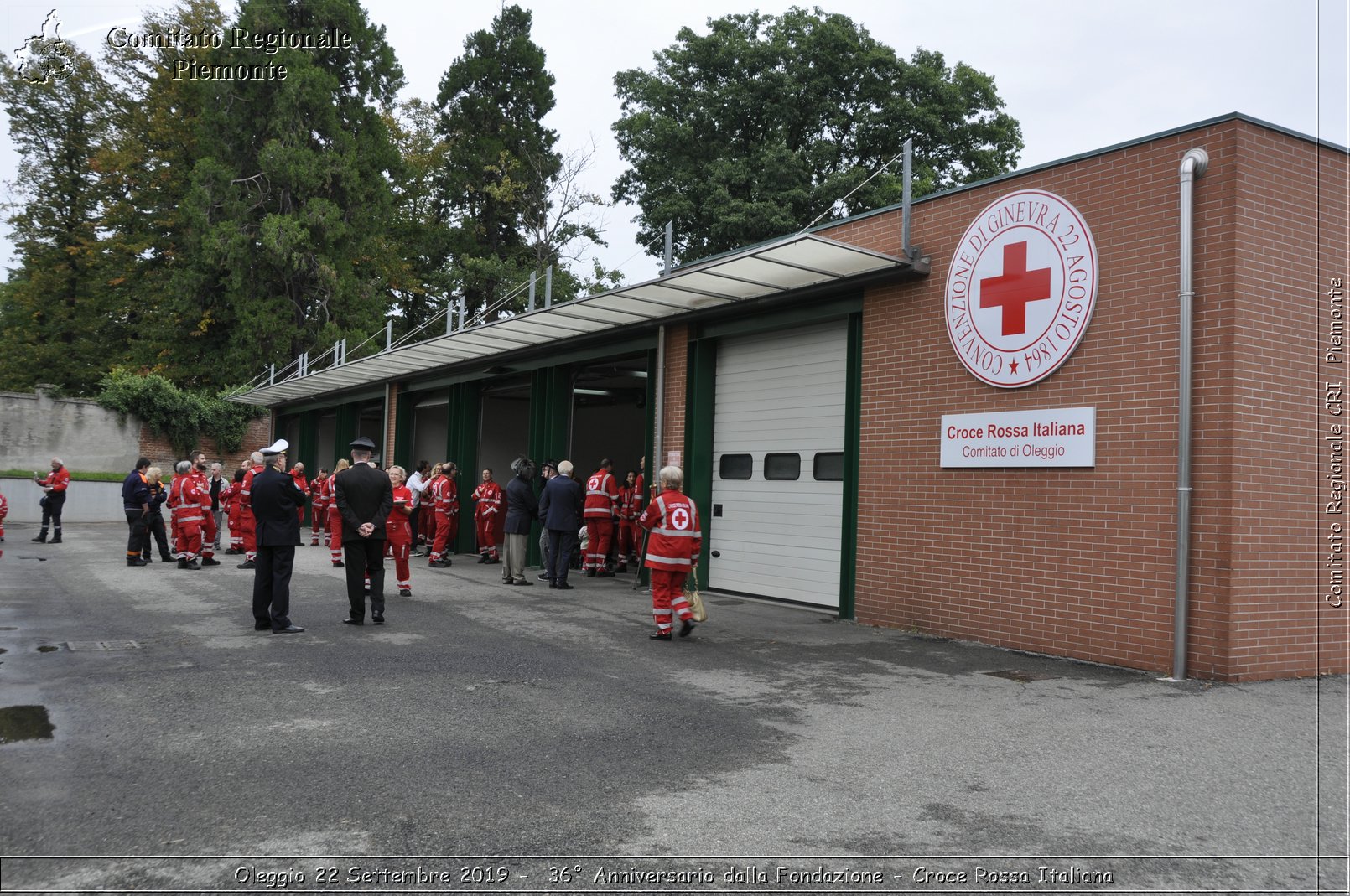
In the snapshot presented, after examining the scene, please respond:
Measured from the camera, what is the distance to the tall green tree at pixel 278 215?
3406 cm

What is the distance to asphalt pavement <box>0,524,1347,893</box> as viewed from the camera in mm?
3775

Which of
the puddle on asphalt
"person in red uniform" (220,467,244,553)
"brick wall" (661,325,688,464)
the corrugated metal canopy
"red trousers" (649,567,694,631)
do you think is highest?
the corrugated metal canopy

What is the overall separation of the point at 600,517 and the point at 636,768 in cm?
1085

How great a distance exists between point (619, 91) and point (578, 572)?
79.6ft

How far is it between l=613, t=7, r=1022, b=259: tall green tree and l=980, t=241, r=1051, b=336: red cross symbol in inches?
784

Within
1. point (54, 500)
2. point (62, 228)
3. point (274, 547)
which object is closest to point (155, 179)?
point (62, 228)

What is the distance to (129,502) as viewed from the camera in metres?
15.1

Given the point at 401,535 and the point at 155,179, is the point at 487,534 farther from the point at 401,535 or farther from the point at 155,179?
the point at 155,179

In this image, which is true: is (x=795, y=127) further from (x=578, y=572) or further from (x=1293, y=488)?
(x=1293, y=488)

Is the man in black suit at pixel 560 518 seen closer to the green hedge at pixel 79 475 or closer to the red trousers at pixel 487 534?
the red trousers at pixel 487 534

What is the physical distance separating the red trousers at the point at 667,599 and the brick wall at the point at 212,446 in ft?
90.0

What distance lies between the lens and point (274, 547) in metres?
9.37

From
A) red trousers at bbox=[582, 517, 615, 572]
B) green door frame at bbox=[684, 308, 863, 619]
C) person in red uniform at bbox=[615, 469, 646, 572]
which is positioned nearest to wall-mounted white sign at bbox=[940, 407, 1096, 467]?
green door frame at bbox=[684, 308, 863, 619]

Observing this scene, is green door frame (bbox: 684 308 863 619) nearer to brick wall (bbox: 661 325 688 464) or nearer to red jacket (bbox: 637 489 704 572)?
brick wall (bbox: 661 325 688 464)
